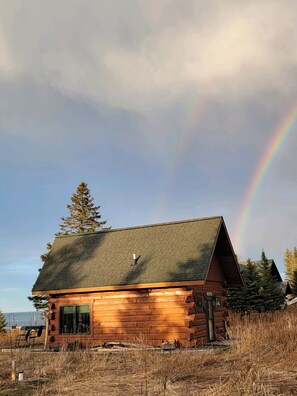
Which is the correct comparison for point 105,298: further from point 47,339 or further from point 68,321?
point 47,339

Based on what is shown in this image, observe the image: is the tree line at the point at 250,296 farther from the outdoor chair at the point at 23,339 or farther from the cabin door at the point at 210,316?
the outdoor chair at the point at 23,339

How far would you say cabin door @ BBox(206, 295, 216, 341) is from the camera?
21.2 metres

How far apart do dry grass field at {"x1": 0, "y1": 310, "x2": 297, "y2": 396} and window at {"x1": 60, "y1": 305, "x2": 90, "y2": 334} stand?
16.1 ft

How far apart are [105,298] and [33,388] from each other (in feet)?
34.9

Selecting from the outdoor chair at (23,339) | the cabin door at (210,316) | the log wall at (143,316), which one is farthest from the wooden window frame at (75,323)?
the cabin door at (210,316)

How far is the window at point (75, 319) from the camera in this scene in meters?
20.8

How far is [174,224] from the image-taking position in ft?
76.6

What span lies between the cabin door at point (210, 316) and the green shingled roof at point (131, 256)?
307cm

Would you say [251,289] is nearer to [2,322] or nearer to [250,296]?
[250,296]

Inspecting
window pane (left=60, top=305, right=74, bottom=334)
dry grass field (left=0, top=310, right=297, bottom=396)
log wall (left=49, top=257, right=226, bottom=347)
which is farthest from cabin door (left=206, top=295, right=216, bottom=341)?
window pane (left=60, top=305, right=74, bottom=334)

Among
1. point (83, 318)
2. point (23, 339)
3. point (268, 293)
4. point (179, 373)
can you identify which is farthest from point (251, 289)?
point (179, 373)

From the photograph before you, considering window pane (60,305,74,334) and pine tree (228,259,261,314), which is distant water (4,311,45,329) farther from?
pine tree (228,259,261,314)

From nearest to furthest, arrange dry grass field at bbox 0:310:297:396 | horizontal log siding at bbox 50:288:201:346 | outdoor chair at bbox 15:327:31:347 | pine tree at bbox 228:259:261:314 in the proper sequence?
1. dry grass field at bbox 0:310:297:396
2. horizontal log siding at bbox 50:288:201:346
3. outdoor chair at bbox 15:327:31:347
4. pine tree at bbox 228:259:261:314

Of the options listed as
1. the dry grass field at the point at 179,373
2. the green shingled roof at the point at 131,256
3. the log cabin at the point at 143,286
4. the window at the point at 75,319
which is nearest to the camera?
the dry grass field at the point at 179,373
